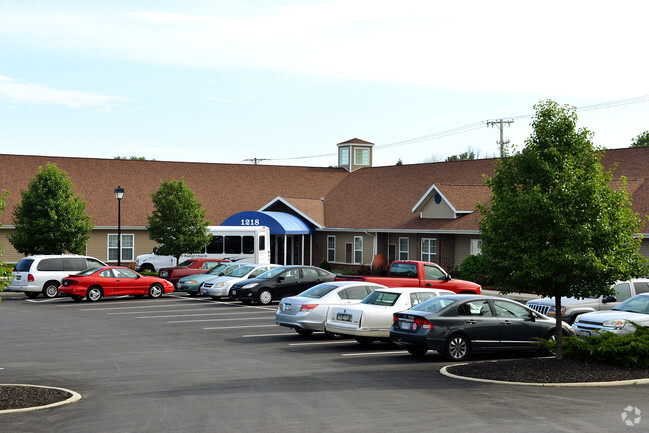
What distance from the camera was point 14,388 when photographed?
12.4 metres

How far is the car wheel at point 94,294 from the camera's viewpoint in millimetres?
30625

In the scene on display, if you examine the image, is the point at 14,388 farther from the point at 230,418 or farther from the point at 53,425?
the point at 230,418

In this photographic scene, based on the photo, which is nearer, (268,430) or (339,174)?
(268,430)

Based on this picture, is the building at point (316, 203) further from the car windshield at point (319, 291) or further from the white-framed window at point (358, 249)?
the car windshield at point (319, 291)

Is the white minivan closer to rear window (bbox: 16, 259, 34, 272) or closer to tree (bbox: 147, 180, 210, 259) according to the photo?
rear window (bbox: 16, 259, 34, 272)

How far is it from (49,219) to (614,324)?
27795mm

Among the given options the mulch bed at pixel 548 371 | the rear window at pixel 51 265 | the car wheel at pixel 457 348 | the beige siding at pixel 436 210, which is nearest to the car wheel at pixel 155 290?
the rear window at pixel 51 265

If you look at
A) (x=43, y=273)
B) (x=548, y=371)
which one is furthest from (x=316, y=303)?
(x=43, y=273)

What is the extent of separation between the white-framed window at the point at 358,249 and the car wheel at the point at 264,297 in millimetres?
17893

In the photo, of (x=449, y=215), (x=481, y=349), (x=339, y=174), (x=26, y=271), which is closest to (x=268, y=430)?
(x=481, y=349)

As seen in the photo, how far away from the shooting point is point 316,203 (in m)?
51.1

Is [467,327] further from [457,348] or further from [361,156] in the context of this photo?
[361,156]

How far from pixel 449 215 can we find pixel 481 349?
2452cm

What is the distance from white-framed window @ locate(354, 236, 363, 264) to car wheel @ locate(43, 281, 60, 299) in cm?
1976
